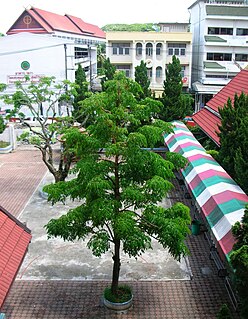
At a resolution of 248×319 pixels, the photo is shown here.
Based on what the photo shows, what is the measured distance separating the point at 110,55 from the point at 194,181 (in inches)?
1080

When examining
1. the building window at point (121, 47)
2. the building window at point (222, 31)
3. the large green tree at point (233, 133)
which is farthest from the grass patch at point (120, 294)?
the building window at point (222, 31)

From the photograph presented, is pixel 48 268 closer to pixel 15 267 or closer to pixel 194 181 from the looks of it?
pixel 15 267

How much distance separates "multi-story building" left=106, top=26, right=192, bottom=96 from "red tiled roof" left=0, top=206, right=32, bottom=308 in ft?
101

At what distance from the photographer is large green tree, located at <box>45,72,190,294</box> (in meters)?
8.23

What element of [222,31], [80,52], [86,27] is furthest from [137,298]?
[86,27]

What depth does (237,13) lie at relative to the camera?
37812 mm

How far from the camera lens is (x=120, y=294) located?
9.87 metres

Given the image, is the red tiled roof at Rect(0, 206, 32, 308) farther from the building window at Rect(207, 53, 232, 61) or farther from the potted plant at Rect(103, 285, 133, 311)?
the building window at Rect(207, 53, 232, 61)

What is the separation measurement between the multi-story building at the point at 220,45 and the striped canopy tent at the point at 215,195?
76.1 ft

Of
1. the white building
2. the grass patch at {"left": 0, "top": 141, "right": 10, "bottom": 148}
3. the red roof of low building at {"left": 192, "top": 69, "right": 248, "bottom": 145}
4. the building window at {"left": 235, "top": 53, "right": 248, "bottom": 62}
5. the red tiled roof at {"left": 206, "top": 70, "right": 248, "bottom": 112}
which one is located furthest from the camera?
the building window at {"left": 235, "top": 53, "right": 248, "bottom": 62}

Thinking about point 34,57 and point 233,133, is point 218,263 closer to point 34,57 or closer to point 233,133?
point 233,133

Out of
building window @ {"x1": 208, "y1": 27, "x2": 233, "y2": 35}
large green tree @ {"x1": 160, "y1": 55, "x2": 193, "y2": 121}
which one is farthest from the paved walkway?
building window @ {"x1": 208, "y1": 27, "x2": 233, "y2": 35}

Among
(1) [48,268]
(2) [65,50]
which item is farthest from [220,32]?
(1) [48,268]

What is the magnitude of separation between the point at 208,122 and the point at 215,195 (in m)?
8.08
